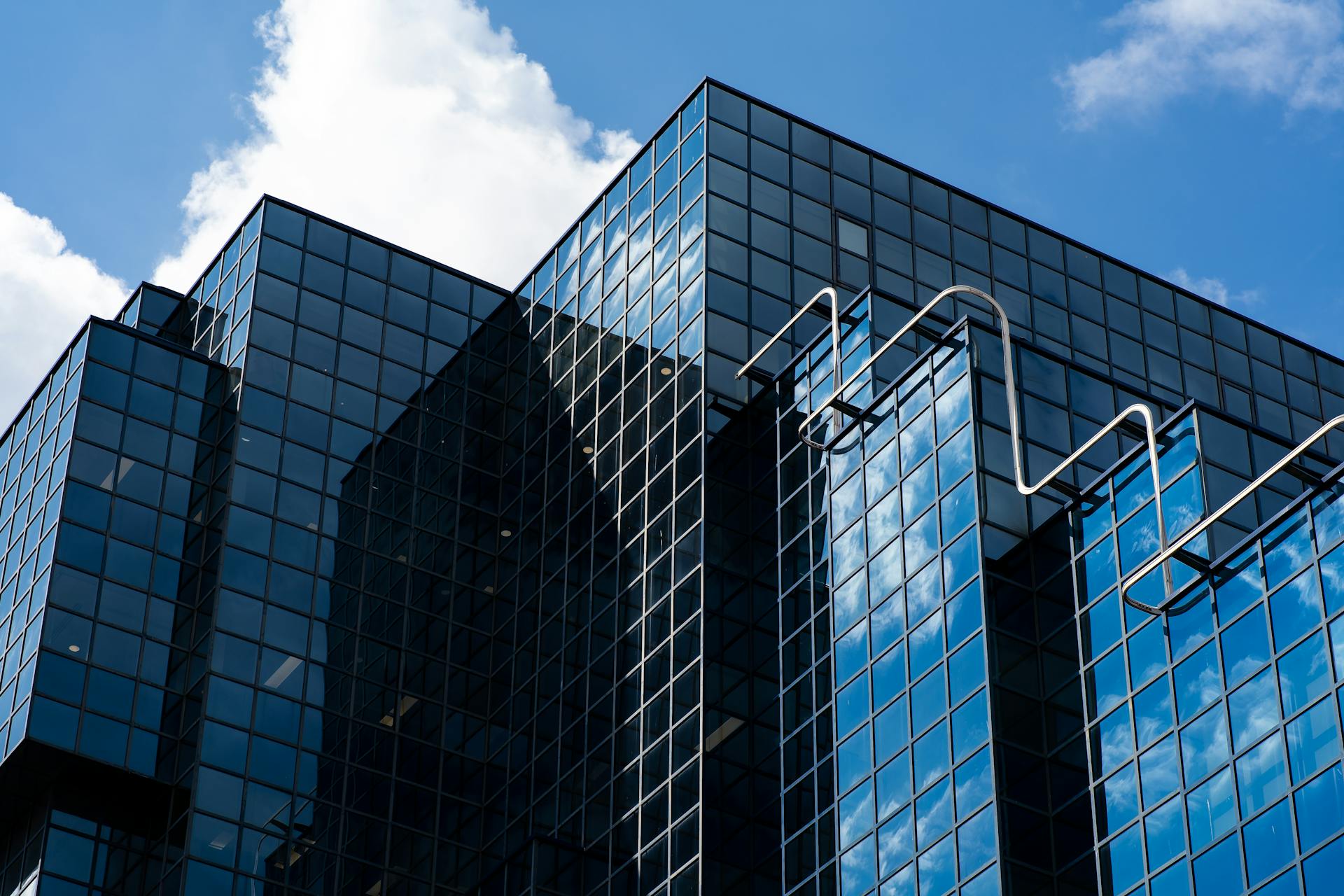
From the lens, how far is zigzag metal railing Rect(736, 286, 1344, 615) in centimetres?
5100

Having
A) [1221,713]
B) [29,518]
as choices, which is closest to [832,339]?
[1221,713]

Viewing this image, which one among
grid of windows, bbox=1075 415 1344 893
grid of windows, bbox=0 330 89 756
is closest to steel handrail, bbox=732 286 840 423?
grid of windows, bbox=1075 415 1344 893

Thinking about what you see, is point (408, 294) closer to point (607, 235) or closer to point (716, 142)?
point (607, 235)

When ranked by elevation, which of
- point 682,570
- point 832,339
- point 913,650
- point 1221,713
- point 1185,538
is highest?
point 832,339

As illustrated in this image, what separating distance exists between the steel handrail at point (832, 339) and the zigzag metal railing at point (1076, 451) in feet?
0.07

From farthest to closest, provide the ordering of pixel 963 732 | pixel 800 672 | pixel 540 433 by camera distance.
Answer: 1. pixel 540 433
2. pixel 800 672
3. pixel 963 732

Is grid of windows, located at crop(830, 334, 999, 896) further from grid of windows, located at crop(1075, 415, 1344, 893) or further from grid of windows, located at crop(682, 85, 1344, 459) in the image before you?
grid of windows, located at crop(682, 85, 1344, 459)

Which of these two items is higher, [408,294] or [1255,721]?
[408,294]

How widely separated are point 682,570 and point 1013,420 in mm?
12413

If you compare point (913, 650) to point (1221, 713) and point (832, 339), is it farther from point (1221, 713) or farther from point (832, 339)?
point (832, 339)

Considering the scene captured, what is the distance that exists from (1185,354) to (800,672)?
27.9 m

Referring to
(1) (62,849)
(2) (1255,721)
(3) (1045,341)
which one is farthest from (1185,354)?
(1) (62,849)

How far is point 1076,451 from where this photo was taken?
59.0 meters

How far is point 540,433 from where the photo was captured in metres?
78.2
